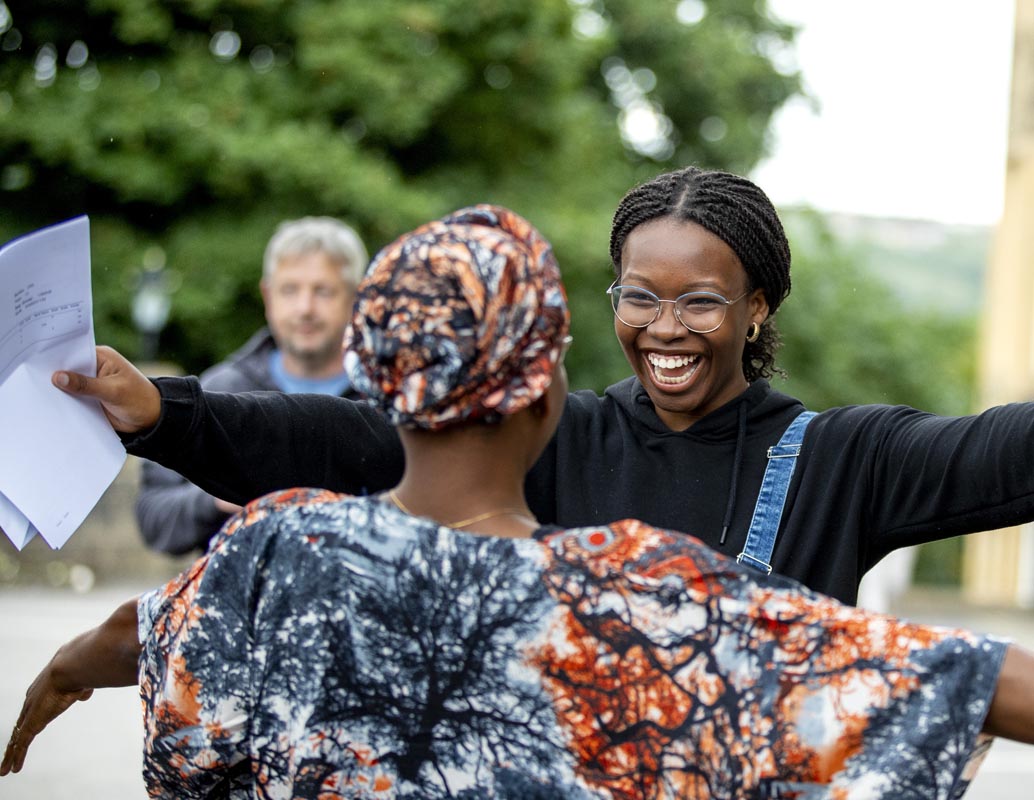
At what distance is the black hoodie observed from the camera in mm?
2506

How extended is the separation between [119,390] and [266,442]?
29 centimetres

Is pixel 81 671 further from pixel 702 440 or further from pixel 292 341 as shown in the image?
pixel 292 341

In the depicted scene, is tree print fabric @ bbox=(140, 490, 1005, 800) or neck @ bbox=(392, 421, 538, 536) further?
neck @ bbox=(392, 421, 538, 536)

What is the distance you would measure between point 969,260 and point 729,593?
96.0 m

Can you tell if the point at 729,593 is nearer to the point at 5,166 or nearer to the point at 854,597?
the point at 854,597

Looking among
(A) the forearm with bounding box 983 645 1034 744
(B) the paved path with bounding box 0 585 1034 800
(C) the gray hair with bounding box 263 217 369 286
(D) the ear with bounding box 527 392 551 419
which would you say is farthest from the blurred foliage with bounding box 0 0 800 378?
(A) the forearm with bounding box 983 645 1034 744

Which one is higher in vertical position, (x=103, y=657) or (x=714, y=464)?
(x=714, y=464)

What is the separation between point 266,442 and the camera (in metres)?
2.70

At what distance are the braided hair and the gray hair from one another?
233 cm

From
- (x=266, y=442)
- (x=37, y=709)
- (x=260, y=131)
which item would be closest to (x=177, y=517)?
(x=266, y=442)

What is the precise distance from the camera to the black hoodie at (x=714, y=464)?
2.51 metres

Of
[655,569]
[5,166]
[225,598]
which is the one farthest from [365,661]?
[5,166]

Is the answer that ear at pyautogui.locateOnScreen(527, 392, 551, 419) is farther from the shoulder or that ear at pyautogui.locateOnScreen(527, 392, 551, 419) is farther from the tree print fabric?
the shoulder

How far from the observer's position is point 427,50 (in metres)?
14.3
